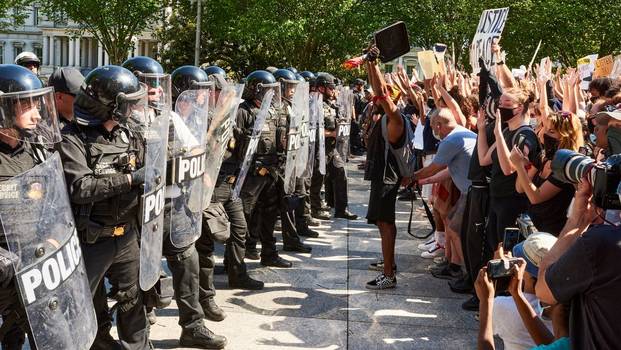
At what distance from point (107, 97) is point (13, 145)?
60 cm

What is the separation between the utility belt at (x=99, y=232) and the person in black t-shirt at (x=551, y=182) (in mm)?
2422

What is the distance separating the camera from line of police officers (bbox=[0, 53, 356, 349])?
2678 millimetres

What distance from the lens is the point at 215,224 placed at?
16.2ft

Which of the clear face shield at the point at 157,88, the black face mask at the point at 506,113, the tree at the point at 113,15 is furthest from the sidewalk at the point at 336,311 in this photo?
the tree at the point at 113,15

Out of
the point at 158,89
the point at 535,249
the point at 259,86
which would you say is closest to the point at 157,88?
the point at 158,89

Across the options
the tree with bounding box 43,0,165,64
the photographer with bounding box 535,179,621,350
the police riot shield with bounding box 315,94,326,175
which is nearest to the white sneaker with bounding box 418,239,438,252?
the police riot shield with bounding box 315,94,326,175

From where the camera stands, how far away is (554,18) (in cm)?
2734

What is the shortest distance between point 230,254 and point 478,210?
2.10 m

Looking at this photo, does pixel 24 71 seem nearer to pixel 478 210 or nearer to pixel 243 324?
pixel 243 324

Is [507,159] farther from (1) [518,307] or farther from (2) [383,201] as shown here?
(1) [518,307]

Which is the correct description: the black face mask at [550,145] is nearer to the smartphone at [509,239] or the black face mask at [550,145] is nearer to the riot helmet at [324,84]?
the smartphone at [509,239]

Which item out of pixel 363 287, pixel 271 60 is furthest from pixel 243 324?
pixel 271 60

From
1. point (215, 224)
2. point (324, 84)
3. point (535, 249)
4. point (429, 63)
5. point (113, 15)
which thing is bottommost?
point (215, 224)

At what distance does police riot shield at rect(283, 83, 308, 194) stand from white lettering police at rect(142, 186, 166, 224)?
264 cm
